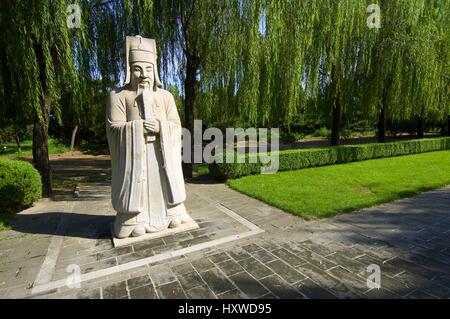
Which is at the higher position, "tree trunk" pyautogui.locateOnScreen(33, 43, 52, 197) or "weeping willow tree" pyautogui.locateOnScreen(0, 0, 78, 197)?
"weeping willow tree" pyautogui.locateOnScreen(0, 0, 78, 197)

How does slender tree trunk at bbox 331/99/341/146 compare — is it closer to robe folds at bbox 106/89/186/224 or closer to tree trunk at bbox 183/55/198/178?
tree trunk at bbox 183/55/198/178

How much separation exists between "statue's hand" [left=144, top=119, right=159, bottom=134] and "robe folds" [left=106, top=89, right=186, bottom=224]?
3.0 inches

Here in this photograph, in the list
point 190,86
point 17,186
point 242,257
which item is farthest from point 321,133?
point 17,186

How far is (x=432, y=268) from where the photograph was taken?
343cm

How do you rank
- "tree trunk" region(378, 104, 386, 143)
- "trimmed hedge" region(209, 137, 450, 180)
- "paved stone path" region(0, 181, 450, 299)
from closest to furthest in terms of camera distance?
1. "paved stone path" region(0, 181, 450, 299)
2. "trimmed hedge" region(209, 137, 450, 180)
3. "tree trunk" region(378, 104, 386, 143)

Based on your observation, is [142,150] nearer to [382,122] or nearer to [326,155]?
[326,155]

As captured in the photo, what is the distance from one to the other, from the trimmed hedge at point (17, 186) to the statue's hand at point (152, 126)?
442cm

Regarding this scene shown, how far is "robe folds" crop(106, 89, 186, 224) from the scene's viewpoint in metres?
4.23

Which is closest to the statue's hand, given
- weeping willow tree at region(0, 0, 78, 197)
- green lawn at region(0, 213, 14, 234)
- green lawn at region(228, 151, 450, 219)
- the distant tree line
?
weeping willow tree at region(0, 0, 78, 197)

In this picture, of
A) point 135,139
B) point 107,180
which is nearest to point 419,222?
point 135,139

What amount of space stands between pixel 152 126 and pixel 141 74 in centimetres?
97

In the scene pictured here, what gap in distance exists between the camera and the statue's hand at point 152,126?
4.26m

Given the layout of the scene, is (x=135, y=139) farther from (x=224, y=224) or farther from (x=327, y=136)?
(x=327, y=136)

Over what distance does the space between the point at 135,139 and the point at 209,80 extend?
6.03m
